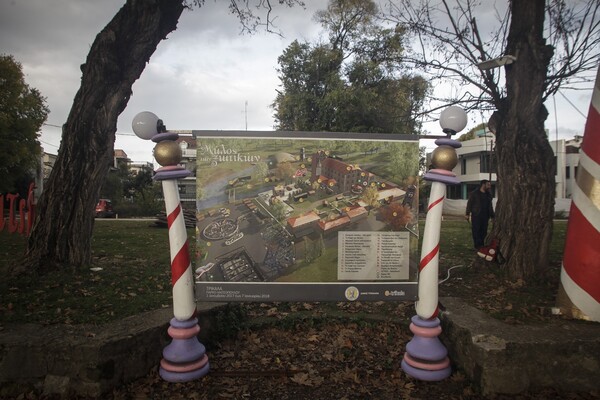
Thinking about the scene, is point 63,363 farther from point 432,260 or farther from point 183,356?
point 432,260

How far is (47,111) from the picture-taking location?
34219mm

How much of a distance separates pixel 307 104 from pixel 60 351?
996 inches

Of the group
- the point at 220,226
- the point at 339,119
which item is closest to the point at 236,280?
the point at 220,226

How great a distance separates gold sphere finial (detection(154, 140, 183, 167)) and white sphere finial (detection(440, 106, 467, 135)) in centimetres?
247

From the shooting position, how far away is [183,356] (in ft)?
11.8

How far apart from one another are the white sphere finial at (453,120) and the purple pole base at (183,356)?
2.95 metres

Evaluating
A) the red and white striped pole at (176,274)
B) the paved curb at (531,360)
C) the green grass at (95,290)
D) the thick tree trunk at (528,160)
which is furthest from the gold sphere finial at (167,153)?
the thick tree trunk at (528,160)

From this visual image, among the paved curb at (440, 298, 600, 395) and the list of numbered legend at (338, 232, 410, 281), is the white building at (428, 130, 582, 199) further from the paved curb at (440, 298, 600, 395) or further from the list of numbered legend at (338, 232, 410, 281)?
the paved curb at (440, 298, 600, 395)

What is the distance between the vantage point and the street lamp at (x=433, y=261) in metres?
3.72

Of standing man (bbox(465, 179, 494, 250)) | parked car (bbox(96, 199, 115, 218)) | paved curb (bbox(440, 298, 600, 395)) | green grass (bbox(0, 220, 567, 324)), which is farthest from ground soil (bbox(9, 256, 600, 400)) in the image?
parked car (bbox(96, 199, 115, 218))

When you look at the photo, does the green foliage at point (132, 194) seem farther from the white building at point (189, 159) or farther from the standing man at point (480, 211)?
the standing man at point (480, 211)

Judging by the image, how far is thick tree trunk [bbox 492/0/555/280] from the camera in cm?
555

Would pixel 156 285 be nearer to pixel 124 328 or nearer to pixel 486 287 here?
pixel 124 328

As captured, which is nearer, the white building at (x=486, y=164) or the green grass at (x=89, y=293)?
the green grass at (x=89, y=293)
